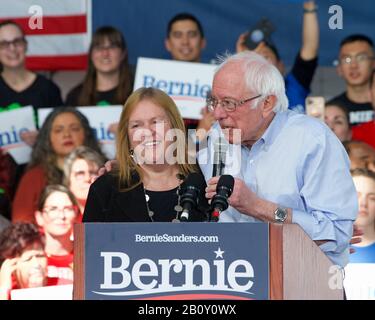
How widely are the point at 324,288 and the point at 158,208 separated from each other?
3.27 ft

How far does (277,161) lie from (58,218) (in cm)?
315

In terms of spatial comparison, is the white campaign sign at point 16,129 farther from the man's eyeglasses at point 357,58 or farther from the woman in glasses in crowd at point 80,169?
the man's eyeglasses at point 357,58

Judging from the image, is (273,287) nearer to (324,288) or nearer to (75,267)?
(324,288)

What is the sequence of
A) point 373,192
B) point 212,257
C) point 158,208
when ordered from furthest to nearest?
point 373,192
point 158,208
point 212,257

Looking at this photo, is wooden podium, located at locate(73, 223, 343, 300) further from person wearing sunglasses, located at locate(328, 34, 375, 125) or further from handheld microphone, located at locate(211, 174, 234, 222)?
person wearing sunglasses, located at locate(328, 34, 375, 125)

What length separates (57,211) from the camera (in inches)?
270

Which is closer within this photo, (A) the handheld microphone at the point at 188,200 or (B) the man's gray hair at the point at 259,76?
(A) the handheld microphone at the point at 188,200

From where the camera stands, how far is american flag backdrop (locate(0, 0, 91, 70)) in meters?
7.50

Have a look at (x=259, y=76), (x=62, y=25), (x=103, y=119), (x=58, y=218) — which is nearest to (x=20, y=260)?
(x=58, y=218)

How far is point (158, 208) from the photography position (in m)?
4.24

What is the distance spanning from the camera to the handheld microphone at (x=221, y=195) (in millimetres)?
3568

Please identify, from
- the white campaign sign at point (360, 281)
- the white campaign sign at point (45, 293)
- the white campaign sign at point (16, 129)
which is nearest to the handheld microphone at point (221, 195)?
the white campaign sign at point (360, 281)

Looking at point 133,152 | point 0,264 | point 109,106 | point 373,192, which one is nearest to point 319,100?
point 373,192

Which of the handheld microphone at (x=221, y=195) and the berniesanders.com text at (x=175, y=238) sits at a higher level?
the handheld microphone at (x=221, y=195)
